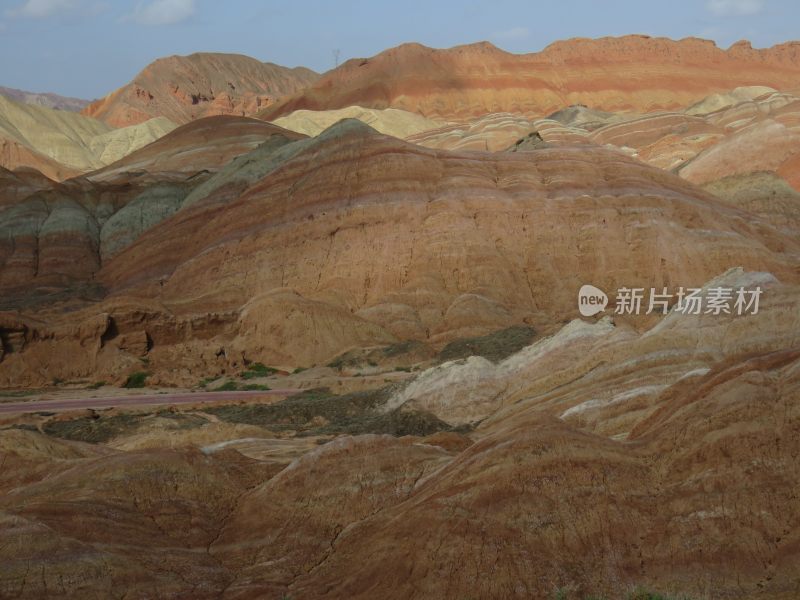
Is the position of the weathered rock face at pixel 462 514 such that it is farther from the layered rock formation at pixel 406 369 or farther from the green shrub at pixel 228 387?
the green shrub at pixel 228 387

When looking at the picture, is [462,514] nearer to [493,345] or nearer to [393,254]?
[493,345]

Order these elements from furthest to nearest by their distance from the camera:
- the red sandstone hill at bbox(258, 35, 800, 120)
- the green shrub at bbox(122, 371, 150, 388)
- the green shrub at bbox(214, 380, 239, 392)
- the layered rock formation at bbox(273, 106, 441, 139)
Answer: the red sandstone hill at bbox(258, 35, 800, 120) < the layered rock formation at bbox(273, 106, 441, 139) < the green shrub at bbox(122, 371, 150, 388) < the green shrub at bbox(214, 380, 239, 392)

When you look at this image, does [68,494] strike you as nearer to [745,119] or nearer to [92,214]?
[92,214]

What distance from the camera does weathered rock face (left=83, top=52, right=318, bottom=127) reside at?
166m

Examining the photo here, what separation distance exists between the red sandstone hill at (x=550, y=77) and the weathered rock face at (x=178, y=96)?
1639 centimetres

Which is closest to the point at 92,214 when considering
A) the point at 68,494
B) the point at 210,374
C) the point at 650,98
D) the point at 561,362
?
the point at 210,374

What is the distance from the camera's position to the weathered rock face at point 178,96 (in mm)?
165500

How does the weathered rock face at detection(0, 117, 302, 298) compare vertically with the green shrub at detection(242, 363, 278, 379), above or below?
above

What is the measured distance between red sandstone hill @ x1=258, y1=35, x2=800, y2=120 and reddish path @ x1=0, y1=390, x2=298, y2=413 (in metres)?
108

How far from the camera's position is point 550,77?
152m

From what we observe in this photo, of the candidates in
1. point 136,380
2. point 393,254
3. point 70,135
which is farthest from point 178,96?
point 136,380

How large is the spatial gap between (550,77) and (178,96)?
59.4 metres

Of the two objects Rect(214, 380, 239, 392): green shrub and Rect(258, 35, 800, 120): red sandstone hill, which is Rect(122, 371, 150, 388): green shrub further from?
Rect(258, 35, 800, 120): red sandstone hill

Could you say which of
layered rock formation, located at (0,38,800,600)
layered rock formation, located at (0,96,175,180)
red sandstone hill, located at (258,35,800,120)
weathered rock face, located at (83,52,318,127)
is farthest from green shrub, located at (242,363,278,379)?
weathered rock face, located at (83,52,318,127)
